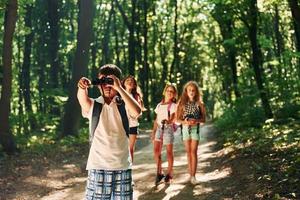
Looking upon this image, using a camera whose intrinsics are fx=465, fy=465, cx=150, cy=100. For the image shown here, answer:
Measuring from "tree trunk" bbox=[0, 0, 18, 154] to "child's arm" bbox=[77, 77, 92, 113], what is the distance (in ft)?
32.0

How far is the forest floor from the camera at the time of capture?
862 centimetres

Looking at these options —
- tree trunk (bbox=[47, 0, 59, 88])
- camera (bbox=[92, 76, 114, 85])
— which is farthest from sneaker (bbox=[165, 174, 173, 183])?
tree trunk (bbox=[47, 0, 59, 88])

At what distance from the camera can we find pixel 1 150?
13680 mm

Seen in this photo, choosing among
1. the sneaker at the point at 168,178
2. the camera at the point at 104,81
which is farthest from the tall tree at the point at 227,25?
the camera at the point at 104,81

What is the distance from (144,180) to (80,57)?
9318 mm

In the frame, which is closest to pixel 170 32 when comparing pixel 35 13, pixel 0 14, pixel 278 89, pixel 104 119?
pixel 35 13

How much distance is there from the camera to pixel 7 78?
1403cm

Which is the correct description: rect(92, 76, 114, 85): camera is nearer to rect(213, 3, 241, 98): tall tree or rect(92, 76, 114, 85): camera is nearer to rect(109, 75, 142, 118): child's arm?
rect(109, 75, 142, 118): child's arm

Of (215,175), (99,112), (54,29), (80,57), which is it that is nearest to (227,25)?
(54,29)

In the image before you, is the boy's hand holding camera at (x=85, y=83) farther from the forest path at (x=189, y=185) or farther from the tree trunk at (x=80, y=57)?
the tree trunk at (x=80, y=57)

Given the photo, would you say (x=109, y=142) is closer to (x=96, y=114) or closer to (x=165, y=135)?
(x=96, y=114)

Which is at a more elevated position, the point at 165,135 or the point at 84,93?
the point at 84,93

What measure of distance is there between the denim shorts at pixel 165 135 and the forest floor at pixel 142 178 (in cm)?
91

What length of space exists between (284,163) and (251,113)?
37.1 ft
